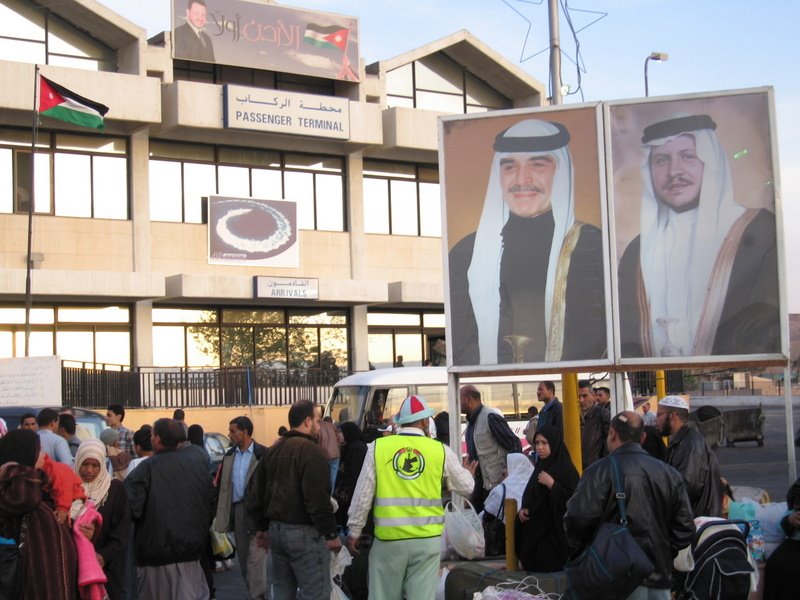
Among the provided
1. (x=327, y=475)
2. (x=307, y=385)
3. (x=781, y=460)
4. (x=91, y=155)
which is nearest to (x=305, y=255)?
(x=307, y=385)

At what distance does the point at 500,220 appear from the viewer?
1071 centimetres

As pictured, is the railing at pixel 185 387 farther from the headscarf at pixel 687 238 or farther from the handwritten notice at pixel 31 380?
the headscarf at pixel 687 238

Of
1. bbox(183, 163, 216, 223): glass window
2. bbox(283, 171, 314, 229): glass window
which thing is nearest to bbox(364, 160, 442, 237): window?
bbox(283, 171, 314, 229): glass window

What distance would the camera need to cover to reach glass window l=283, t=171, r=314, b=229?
3444 centimetres

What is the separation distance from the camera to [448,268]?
10.7 meters

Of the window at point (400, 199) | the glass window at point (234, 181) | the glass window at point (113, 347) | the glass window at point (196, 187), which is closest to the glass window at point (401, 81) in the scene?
the window at point (400, 199)

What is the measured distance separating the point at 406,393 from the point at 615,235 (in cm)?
1197

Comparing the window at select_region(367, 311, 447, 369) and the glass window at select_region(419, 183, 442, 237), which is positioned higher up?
the glass window at select_region(419, 183, 442, 237)

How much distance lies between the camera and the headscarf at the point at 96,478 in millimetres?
8117

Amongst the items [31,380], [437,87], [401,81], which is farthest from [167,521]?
[437,87]

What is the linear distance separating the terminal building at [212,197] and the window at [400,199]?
0.19 ft

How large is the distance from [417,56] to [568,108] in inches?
1043

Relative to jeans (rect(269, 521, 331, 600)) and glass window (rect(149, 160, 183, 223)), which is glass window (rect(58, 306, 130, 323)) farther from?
jeans (rect(269, 521, 331, 600))

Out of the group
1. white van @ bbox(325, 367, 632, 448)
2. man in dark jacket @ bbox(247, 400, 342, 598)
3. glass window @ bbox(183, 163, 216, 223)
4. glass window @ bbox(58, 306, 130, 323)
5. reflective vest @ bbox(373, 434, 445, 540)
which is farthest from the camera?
glass window @ bbox(183, 163, 216, 223)
